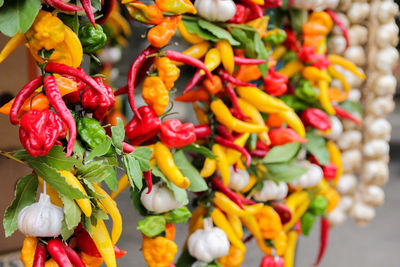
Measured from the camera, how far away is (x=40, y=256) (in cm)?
75

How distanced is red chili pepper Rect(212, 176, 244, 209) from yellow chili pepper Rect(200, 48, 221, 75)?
0.88 feet

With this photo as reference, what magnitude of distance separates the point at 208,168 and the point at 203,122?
0.14 meters

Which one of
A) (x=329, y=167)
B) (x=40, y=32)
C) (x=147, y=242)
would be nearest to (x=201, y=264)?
(x=147, y=242)

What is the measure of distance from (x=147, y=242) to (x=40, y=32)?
50 cm

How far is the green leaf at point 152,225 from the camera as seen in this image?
98 cm

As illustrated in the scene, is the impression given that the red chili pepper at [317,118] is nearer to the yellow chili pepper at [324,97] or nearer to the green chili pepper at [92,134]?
the yellow chili pepper at [324,97]

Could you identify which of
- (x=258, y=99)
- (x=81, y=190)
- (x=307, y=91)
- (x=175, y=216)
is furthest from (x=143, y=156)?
(x=307, y=91)

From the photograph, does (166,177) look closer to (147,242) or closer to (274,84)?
(147,242)

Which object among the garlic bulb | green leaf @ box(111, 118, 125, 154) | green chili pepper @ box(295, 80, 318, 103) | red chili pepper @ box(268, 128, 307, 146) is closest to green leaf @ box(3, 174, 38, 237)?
the garlic bulb

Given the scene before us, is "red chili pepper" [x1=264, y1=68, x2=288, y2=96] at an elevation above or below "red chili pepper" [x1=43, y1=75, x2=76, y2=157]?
below

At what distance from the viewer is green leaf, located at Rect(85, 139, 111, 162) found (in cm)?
75

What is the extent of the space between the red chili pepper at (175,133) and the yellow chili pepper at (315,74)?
550 millimetres

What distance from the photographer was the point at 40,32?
2.32 feet

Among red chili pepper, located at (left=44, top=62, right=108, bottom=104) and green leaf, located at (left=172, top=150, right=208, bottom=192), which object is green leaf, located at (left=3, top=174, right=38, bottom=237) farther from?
green leaf, located at (left=172, top=150, right=208, bottom=192)
